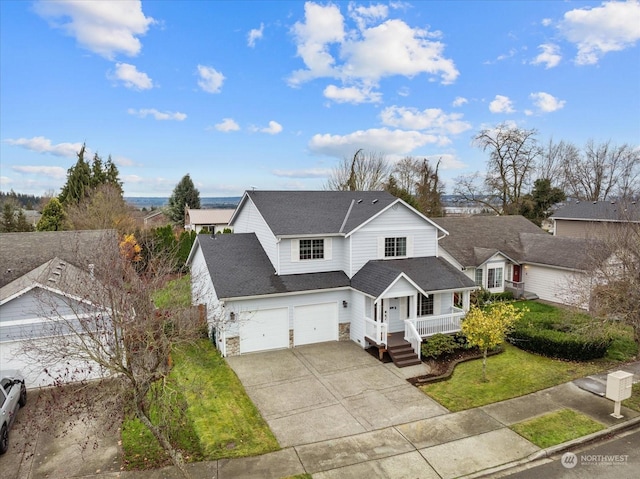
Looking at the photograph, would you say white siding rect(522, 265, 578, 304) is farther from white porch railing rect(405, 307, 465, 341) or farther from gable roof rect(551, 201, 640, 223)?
white porch railing rect(405, 307, 465, 341)

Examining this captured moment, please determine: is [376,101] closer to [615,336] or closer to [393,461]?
[615,336]

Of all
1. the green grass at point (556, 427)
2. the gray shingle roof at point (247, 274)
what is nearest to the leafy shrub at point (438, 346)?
the gray shingle roof at point (247, 274)

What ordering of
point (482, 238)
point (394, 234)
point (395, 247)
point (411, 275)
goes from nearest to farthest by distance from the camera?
1. point (411, 275)
2. point (394, 234)
3. point (395, 247)
4. point (482, 238)

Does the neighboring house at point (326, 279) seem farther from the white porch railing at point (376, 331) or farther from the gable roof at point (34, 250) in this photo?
the gable roof at point (34, 250)

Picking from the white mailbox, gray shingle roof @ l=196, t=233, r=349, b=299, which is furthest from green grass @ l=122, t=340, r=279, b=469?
the white mailbox

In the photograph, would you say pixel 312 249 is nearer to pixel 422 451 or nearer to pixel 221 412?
pixel 221 412

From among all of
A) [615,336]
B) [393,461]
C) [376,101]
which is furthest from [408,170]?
[393,461]

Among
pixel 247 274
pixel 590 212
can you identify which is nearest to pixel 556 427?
pixel 247 274
